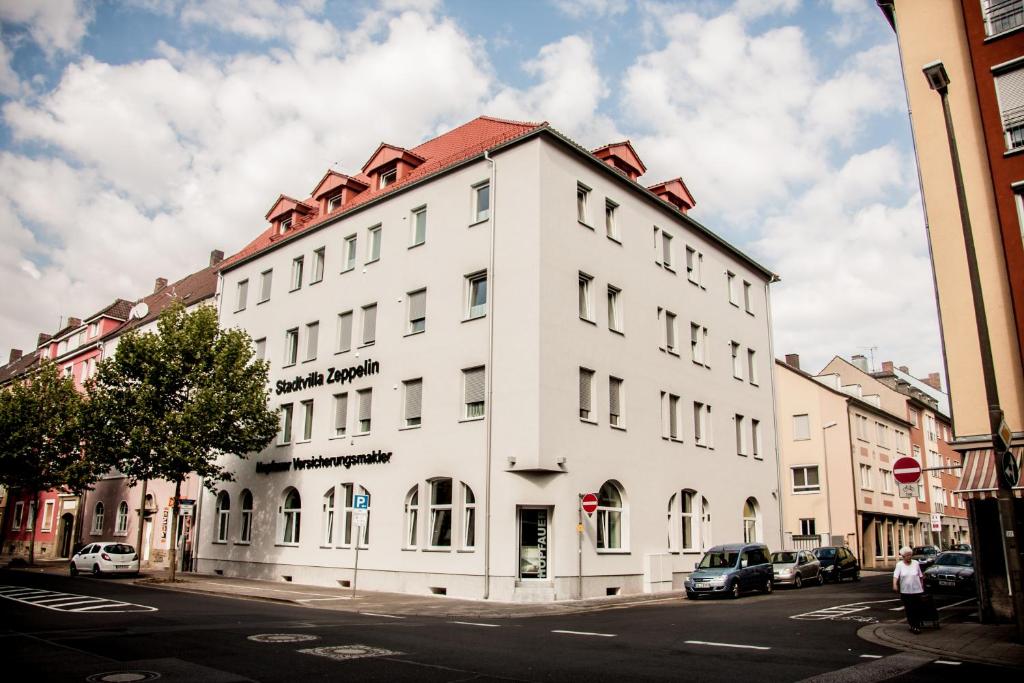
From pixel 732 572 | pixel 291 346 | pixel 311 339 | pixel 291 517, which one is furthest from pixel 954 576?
pixel 291 346

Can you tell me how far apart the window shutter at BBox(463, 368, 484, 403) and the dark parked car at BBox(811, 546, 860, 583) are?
58.0ft

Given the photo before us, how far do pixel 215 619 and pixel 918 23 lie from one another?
72.2ft

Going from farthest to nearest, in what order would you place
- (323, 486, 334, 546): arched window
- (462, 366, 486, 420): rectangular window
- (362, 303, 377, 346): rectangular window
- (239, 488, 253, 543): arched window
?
(239, 488, 253, 543): arched window → (362, 303, 377, 346): rectangular window → (323, 486, 334, 546): arched window → (462, 366, 486, 420): rectangular window

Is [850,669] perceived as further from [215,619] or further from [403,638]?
[215,619]

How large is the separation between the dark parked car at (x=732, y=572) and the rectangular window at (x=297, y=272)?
839 inches

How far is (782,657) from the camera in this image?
11453mm

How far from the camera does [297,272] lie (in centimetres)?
3578

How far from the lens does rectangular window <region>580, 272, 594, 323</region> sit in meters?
27.4

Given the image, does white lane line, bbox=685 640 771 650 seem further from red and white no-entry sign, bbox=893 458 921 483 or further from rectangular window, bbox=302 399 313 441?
rectangular window, bbox=302 399 313 441

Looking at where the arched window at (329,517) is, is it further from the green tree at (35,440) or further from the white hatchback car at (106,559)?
the green tree at (35,440)

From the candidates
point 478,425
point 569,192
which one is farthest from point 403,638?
point 569,192

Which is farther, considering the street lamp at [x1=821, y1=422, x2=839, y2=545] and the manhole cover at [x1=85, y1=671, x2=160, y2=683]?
the street lamp at [x1=821, y1=422, x2=839, y2=545]

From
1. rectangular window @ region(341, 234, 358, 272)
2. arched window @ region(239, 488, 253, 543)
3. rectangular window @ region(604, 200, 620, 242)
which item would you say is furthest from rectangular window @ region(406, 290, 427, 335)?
arched window @ region(239, 488, 253, 543)

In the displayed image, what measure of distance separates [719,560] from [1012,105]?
15655 millimetres
